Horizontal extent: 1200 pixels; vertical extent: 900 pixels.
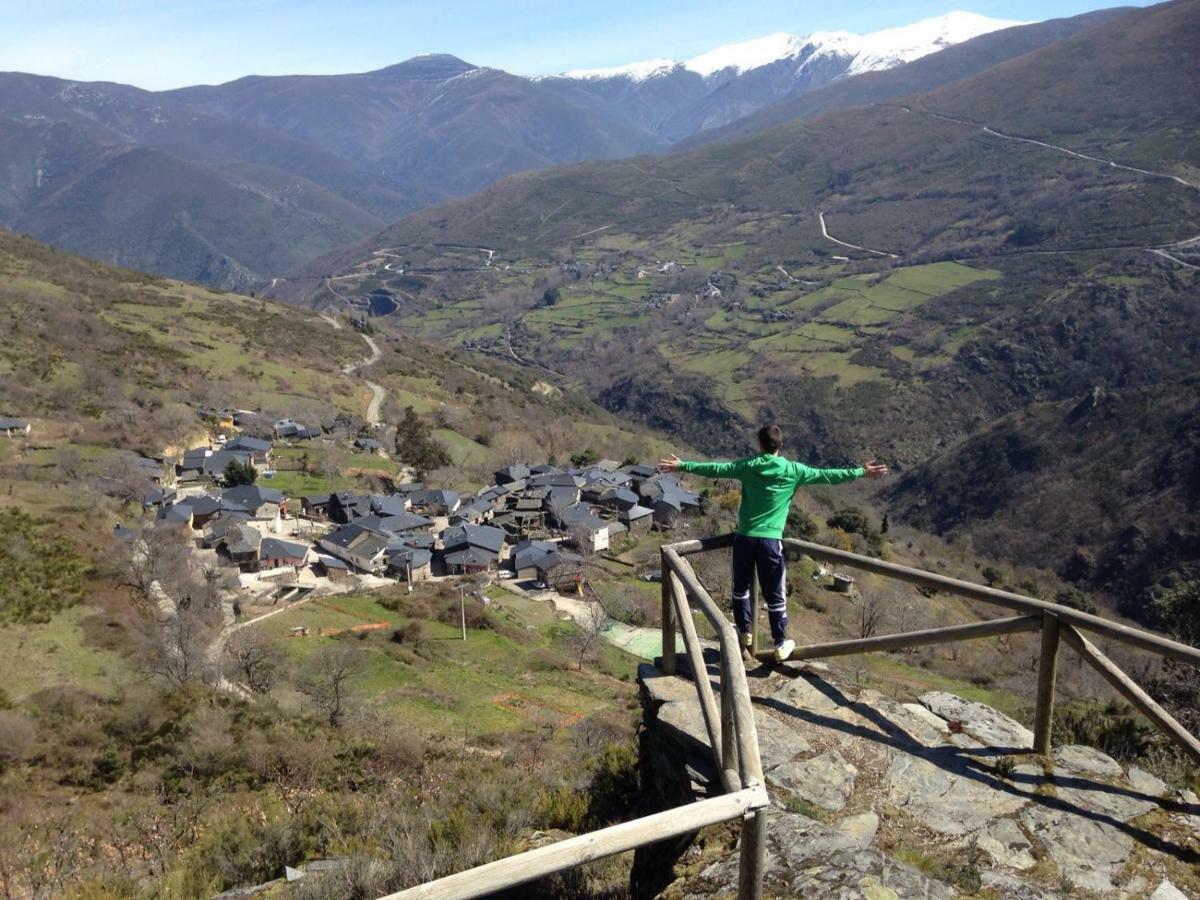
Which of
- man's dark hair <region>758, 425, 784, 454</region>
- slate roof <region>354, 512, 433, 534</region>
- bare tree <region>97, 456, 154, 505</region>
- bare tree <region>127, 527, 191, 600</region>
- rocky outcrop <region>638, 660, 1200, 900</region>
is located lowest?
slate roof <region>354, 512, 433, 534</region>

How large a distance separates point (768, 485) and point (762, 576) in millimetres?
774

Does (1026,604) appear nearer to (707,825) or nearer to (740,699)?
(740,699)

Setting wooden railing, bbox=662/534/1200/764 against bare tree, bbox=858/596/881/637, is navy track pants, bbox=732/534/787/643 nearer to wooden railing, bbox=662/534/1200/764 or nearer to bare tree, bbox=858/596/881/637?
wooden railing, bbox=662/534/1200/764

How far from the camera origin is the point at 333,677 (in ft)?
67.6

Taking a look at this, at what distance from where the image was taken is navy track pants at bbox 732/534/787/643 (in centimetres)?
626

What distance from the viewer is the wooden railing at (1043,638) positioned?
183 inches

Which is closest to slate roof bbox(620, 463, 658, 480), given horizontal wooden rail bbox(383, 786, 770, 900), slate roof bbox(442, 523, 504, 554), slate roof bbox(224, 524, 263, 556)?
slate roof bbox(442, 523, 504, 554)

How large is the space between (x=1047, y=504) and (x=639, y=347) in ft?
269

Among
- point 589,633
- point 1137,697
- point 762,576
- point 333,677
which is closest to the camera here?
point 1137,697

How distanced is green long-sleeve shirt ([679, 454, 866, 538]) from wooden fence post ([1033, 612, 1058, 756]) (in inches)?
67.5

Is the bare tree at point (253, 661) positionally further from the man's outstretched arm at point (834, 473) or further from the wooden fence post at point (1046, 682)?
the wooden fence post at point (1046, 682)

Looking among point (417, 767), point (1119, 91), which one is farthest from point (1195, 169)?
point (417, 767)

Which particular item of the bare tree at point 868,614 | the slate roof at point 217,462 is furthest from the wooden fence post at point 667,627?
the slate roof at point 217,462

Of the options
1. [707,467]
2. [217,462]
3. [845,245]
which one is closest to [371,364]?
[217,462]
